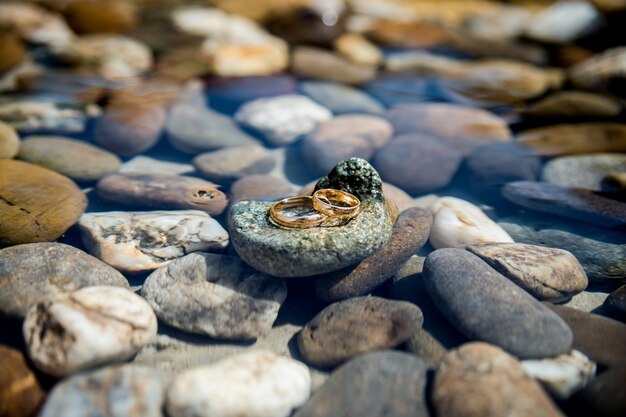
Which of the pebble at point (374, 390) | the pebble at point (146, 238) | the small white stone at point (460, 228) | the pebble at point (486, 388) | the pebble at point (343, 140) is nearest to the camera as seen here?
the pebble at point (486, 388)

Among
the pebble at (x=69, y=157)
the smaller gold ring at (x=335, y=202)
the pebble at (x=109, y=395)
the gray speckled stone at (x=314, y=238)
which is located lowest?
the pebble at (x=109, y=395)

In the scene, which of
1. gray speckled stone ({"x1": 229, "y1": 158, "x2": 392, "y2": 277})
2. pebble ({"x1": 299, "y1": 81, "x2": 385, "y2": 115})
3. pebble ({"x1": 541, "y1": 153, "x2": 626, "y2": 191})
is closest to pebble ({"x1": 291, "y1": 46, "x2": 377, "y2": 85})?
pebble ({"x1": 299, "y1": 81, "x2": 385, "y2": 115})

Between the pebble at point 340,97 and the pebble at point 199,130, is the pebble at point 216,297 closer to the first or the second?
the pebble at point 199,130

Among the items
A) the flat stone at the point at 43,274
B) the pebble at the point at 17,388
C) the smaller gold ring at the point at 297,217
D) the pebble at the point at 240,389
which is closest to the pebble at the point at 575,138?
the smaller gold ring at the point at 297,217

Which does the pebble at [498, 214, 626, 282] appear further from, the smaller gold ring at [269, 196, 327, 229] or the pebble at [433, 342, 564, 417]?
the smaller gold ring at [269, 196, 327, 229]

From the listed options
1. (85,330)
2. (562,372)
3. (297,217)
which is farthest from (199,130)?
(562,372)

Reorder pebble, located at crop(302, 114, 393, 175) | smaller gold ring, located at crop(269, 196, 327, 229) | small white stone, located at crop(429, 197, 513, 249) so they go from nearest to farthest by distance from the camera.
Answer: smaller gold ring, located at crop(269, 196, 327, 229) → small white stone, located at crop(429, 197, 513, 249) → pebble, located at crop(302, 114, 393, 175)

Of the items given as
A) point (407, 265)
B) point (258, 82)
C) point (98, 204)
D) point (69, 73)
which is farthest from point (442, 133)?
point (69, 73)
